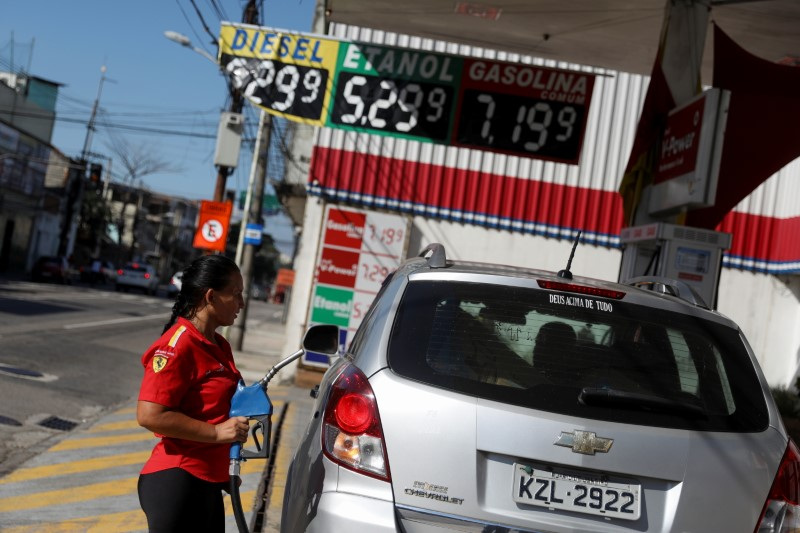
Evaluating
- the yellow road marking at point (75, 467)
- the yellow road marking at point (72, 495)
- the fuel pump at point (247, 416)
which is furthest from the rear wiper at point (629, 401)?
the yellow road marking at point (75, 467)

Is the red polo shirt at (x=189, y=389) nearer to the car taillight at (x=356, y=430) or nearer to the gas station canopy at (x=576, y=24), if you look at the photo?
the car taillight at (x=356, y=430)

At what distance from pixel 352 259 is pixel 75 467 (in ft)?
26.0

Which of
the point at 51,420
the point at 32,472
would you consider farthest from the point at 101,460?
the point at 51,420

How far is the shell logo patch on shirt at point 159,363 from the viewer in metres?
3.21

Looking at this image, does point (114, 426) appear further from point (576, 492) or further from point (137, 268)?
point (137, 268)

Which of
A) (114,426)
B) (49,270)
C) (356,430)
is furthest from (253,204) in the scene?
(49,270)

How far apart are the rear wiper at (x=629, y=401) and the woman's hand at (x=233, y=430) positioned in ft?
3.78

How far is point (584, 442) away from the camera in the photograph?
9.73ft

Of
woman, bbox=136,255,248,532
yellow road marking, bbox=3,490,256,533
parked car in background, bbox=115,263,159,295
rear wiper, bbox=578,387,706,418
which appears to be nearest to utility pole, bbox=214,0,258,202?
yellow road marking, bbox=3,490,256,533

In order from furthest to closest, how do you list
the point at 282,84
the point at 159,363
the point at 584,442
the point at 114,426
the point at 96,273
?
1. the point at 96,273
2. the point at 282,84
3. the point at 114,426
4. the point at 159,363
5. the point at 584,442

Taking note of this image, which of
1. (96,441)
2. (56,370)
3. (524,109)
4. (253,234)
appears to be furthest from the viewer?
(253,234)

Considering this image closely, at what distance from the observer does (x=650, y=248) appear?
9312 mm

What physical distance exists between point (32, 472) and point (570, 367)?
5505 mm

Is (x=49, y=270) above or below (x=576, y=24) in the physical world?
below
